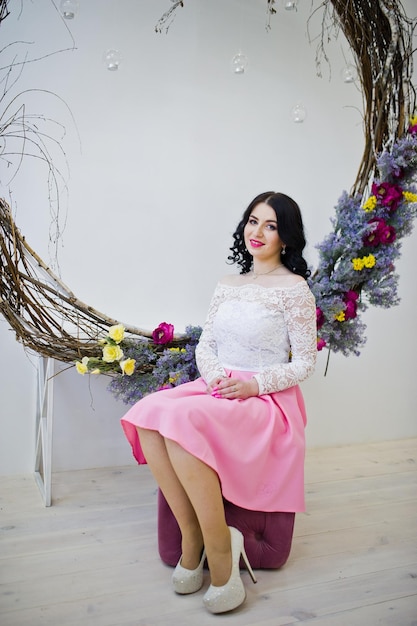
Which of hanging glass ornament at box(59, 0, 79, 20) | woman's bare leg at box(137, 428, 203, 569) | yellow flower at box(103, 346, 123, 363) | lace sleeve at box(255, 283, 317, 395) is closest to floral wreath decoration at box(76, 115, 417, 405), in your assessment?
yellow flower at box(103, 346, 123, 363)

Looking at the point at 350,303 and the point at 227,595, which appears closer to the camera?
the point at 227,595

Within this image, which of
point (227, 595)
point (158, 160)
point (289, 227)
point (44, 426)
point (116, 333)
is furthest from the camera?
point (158, 160)

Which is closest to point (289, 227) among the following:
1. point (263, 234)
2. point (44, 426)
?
point (263, 234)

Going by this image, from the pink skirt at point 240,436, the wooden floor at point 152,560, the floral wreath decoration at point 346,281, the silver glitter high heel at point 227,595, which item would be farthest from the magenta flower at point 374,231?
the silver glitter high heel at point 227,595

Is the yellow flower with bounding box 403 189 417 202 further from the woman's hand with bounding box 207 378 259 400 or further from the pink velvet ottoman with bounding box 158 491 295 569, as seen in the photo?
the pink velvet ottoman with bounding box 158 491 295 569

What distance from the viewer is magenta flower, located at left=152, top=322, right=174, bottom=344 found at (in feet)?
8.13

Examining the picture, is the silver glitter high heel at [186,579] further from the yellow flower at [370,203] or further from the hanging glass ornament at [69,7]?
the hanging glass ornament at [69,7]

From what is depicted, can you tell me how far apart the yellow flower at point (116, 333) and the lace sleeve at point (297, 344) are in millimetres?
600

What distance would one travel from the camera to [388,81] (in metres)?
2.51

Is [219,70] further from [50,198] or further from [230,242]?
[50,198]

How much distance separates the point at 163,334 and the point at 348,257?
0.79 metres

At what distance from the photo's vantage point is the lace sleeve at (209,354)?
2.09 meters

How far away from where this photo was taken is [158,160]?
9.92 ft

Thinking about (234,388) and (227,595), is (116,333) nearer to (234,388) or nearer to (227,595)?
(234,388)
